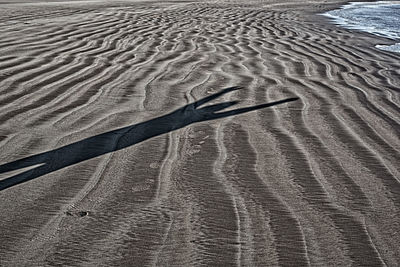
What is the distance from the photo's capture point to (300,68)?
318 inches

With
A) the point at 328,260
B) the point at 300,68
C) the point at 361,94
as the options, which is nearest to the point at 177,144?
the point at 328,260

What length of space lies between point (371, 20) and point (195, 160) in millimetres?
13920

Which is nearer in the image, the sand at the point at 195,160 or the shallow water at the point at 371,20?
the sand at the point at 195,160

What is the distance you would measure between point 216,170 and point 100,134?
1.06 metres

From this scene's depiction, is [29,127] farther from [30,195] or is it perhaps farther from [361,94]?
[361,94]

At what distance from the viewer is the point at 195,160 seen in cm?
409

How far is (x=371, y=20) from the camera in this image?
1692cm

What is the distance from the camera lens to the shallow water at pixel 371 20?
13281 mm

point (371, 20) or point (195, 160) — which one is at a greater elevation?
point (195, 160)

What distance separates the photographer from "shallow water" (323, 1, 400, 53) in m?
13.3

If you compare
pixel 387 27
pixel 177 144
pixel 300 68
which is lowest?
pixel 387 27

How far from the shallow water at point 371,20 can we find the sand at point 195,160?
4.81 meters

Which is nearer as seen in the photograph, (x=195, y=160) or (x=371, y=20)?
(x=195, y=160)

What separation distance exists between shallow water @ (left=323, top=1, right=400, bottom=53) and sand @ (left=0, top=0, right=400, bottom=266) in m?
4.81
